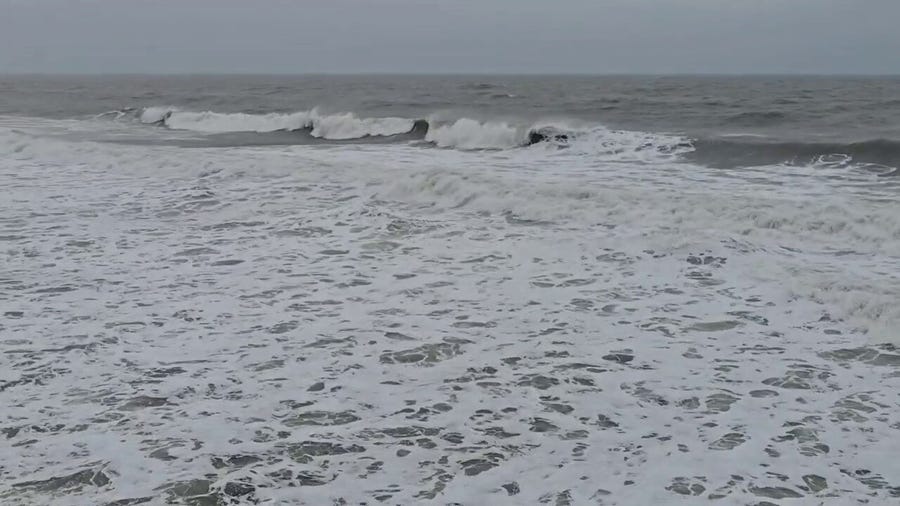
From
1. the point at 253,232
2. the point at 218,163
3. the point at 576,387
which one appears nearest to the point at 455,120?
the point at 218,163

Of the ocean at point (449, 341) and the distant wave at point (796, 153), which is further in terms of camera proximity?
the distant wave at point (796, 153)

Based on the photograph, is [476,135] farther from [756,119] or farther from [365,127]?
[756,119]

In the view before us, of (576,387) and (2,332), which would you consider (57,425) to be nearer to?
A: (2,332)

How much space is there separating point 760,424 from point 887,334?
207 centimetres

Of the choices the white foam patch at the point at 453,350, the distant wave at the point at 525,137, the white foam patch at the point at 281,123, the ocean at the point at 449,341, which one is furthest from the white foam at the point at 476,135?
the white foam patch at the point at 453,350

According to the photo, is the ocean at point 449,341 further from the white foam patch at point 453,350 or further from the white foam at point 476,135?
the white foam at point 476,135

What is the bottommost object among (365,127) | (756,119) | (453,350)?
(453,350)

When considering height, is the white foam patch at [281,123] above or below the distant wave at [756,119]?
below

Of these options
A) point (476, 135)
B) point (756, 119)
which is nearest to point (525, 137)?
point (476, 135)

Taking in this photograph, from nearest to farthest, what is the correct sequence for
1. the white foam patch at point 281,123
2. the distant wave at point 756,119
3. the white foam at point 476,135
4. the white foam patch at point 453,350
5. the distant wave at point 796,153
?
the white foam patch at point 453,350
the distant wave at point 796,153
the white foam at point 476,135
the distant wave at point 756,119
the white foam patch at point 281,123

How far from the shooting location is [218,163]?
53.2 feet

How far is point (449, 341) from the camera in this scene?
5.95 meters

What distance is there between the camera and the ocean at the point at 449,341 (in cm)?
400

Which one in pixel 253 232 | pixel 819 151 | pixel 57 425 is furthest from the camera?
pixel 819 151
